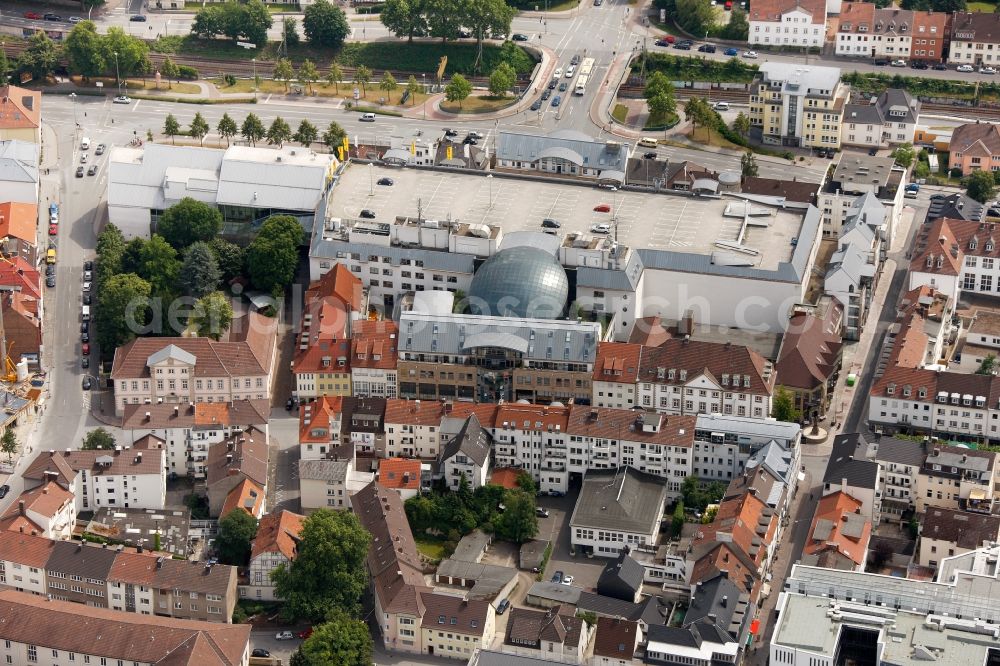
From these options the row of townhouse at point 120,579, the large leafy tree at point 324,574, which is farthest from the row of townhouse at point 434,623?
the row of townhouse at point 120,579

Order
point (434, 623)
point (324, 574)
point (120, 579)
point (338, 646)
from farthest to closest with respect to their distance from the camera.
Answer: point (120, 579) < point (324, 574) < point (434, 623) < point (338, 646)

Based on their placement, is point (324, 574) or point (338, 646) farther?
point (324, 574)

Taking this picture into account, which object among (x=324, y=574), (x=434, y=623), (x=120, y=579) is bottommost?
(x=120, y=579)

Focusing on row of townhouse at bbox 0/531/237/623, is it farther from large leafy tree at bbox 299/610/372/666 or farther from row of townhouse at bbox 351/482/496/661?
row of townhouse at bbox 351/482/496/661

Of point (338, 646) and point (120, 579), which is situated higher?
point (338, 646)

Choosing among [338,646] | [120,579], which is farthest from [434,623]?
[120,579]

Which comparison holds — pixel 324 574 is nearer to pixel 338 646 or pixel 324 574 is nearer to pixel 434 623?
pixel 338 646

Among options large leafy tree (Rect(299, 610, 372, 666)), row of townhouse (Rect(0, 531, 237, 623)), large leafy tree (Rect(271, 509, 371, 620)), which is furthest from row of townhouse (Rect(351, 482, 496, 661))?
row of townhouse (Rect(0, 531, 237, 623))
